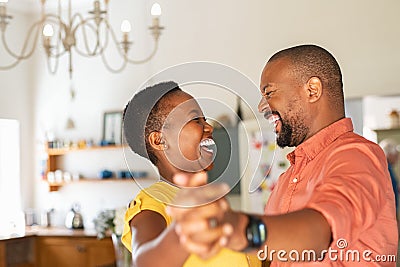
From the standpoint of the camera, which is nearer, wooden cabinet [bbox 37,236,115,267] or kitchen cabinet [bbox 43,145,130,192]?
wooden cabinet [bbox 37,236,115,267]

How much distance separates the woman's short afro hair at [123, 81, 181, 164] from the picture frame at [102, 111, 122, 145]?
4.22 m

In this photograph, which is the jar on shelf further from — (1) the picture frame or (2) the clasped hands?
(2) the clasped hands

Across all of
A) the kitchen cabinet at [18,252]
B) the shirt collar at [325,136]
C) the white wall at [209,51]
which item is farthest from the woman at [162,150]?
the kitchen cabinet at [18,252]

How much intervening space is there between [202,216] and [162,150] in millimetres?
431

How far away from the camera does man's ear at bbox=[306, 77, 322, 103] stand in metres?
1.11

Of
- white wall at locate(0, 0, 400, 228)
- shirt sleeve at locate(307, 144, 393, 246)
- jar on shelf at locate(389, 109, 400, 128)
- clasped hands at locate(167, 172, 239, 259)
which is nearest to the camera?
clasped hands at locate(167, 172, 239, 259)

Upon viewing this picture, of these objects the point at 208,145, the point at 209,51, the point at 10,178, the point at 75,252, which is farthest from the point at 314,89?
the point at 10,178

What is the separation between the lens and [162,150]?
3.49ft

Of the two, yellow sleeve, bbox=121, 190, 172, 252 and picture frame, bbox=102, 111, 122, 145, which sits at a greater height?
yellow sleeve, bbox=121, 190, 172, 252

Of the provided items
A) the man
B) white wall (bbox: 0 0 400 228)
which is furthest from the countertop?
the man

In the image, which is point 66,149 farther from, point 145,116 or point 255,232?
point 255,232

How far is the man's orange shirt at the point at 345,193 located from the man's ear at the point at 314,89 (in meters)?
0.08

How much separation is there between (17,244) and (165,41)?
1.95m

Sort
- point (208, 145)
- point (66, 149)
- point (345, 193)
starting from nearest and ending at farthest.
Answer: point (345, 193) < point (208, 145) < point (66, 149)
